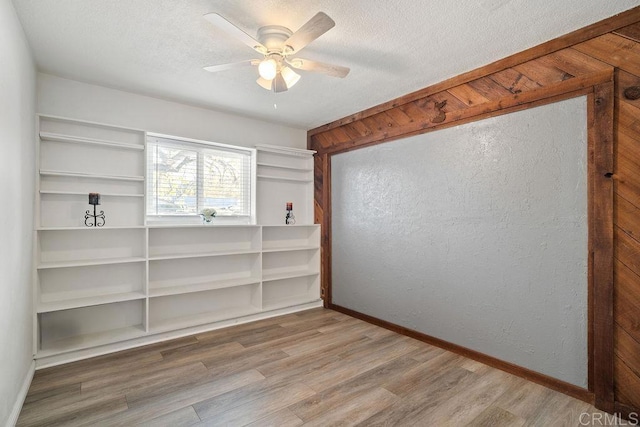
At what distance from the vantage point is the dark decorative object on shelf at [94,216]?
113 inches

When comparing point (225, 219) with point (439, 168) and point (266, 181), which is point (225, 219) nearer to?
point (266, 181)

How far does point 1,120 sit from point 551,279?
356cm

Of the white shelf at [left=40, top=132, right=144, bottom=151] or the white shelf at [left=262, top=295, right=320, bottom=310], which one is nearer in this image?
the white shelf at [left=40, top=132, right=144, bottom=151]

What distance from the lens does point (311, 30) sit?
1786 millimetres

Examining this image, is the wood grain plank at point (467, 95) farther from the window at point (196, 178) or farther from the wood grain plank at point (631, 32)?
the window at point (196, 178)

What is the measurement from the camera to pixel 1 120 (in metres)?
1.64

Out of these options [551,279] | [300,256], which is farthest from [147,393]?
[551,279]

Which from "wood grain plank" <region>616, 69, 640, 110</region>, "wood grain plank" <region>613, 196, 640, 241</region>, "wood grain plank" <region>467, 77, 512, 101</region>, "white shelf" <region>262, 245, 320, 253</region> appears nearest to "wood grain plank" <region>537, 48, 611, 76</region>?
"wood grain plank" <region>616, 69, 640, 110</region>

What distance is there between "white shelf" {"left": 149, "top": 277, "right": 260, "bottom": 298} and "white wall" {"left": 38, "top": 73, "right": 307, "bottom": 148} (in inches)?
67.5

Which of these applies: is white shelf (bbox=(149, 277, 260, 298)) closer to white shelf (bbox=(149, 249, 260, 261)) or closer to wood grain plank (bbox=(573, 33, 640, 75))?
white shelf (bbox=(149, 249, 260, 261))

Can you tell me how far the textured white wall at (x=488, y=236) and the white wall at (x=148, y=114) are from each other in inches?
60.5

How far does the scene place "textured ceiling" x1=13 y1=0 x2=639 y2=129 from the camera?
1909mm

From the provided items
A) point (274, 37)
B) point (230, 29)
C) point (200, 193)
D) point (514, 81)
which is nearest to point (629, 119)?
point (514, 81)

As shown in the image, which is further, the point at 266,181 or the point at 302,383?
the point at 266,181
